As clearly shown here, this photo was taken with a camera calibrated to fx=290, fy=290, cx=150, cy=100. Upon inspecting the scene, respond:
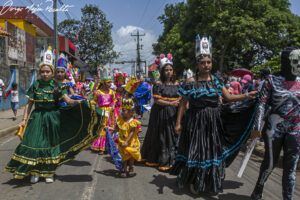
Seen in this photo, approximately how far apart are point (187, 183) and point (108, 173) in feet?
5.49

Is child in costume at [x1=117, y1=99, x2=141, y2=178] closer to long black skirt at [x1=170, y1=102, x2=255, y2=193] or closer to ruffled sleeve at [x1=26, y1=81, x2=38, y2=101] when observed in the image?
long black skirt at [x1=170, y1=102, x2=255, y2=193]

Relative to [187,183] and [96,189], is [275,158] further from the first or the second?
[96,189]

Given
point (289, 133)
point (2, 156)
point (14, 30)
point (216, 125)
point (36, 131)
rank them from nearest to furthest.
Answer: point (289, 133) → point (216, 125) → point (36, 131) → point (2, 156) → point (14, 30)

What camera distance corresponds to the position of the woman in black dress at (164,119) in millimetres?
5668

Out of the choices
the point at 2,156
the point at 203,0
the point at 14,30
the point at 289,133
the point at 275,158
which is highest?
the point at 203,0

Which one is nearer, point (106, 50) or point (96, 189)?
point (96, 189)

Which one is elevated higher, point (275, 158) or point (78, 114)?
point (78, 114)

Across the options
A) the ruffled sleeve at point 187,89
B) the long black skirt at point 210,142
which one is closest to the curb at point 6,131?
the long black skirt at point 210,142

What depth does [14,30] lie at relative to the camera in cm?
2045

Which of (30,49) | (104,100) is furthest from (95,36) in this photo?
(104,100)

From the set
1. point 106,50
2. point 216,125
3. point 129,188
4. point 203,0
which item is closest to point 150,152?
point 129,188

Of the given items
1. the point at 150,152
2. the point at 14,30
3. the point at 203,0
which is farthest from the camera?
the point at 203,0

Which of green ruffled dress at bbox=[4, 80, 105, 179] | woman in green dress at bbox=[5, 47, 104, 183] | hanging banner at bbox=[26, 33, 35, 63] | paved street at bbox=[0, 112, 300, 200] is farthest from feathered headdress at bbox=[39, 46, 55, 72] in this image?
hanging banner at bbox=[26, 33, 35, 63]

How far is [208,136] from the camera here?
4.21 metres
